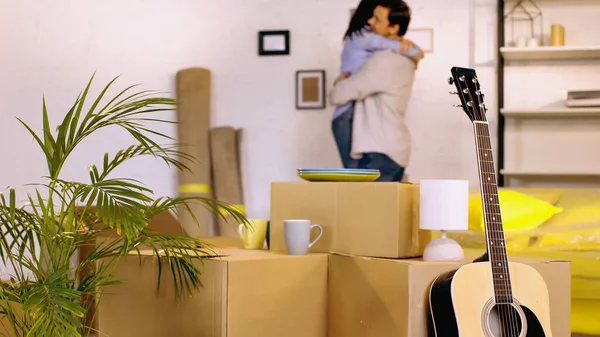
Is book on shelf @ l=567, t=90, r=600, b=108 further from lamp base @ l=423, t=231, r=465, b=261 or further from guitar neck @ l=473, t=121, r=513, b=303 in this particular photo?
lamp base @ l=423, t=231, r=465, b=261

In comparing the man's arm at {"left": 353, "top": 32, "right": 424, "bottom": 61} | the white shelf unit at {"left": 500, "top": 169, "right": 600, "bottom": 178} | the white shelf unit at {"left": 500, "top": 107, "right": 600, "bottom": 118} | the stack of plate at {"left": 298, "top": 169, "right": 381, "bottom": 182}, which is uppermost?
the man's arm at {"left": 353, "top": 32, "right": 424, "bottom": 61}

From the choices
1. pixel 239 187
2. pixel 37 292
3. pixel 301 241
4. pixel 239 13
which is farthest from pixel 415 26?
pixel 37 292

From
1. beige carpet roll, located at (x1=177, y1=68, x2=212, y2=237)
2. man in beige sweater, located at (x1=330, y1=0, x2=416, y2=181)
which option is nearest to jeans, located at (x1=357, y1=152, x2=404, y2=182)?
man in beige sweater, located at (x1=330, y1=0, x2=416, y2=181)

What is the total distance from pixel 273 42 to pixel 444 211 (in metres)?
2.92

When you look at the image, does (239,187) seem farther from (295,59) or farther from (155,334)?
(155,334)

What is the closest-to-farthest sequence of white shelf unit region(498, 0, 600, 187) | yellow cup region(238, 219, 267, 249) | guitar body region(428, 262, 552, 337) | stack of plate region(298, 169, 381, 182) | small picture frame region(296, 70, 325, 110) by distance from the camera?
guitar body region(428, 262, 552, 337), stack of plate region(298, 169, 381, 182), yellow cup region(238, 219, 267, 249), white shelf unit region(498, 0, 600, 187), small picture frame region(296, 70, 325, 110)

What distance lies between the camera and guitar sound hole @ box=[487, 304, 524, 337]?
1988 mm

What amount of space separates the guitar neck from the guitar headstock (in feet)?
0.11

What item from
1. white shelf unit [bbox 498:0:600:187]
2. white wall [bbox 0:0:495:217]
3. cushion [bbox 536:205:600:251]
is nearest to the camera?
cushion [bbox 536:205:600:251]

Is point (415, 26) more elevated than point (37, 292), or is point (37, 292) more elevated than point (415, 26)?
point (415, 26)

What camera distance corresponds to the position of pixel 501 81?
14.5ft

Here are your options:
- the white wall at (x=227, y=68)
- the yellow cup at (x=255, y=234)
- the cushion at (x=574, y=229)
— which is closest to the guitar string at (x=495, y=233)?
the yellow cup at (x=255, y=234)

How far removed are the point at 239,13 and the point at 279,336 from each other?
10.2 feet

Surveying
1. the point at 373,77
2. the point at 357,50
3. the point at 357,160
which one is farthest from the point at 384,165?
the point at 357,50
